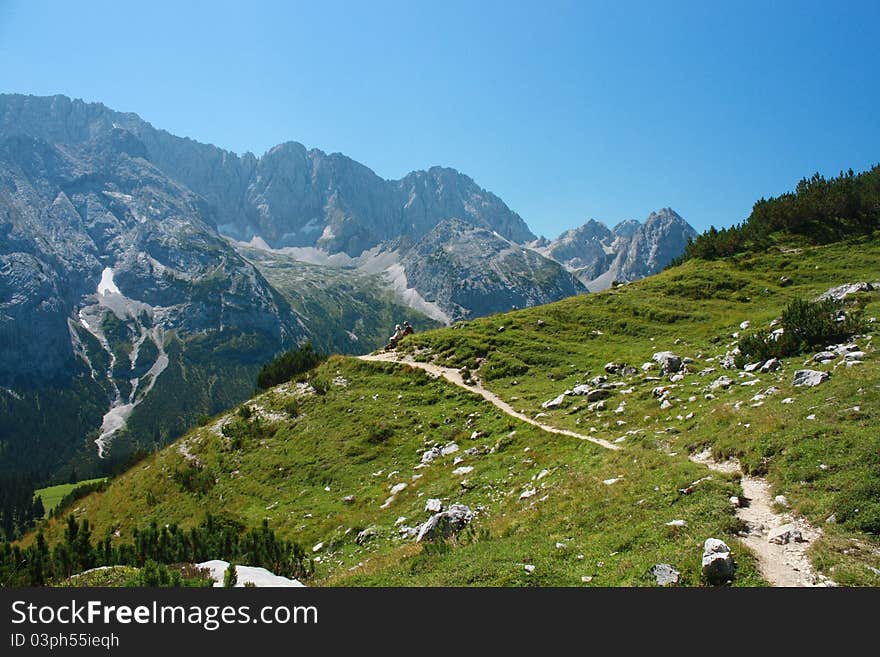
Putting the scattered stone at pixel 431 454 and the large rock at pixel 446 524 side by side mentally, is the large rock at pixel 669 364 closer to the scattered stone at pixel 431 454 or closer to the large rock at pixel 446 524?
the scattered stone at pixel 431 454

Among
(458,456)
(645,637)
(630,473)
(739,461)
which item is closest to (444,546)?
(630,473)

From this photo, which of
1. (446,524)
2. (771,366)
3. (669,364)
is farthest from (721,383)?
(446,524)

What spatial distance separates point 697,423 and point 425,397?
22.3 m

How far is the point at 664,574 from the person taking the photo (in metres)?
10.5

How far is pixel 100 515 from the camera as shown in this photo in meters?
39.9

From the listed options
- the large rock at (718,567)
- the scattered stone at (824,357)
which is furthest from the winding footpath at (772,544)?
the scattered stone at (824,357)

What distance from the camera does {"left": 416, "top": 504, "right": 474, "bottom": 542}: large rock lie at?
59.1ft

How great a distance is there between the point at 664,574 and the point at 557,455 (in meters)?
13.1

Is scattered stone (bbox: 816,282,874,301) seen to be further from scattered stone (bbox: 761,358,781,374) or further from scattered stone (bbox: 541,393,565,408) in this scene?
scattered stone (bbox: 541,393,565,408)

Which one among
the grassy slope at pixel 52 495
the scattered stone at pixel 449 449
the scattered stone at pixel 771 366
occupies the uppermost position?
the scattered stone at pixel 771 366

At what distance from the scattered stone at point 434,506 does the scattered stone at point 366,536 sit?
268 centimetres

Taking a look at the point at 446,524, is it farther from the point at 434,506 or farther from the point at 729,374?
the point at 729,374

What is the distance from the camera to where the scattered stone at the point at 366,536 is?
71.6ft

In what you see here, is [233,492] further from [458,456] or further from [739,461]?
[739,461]
